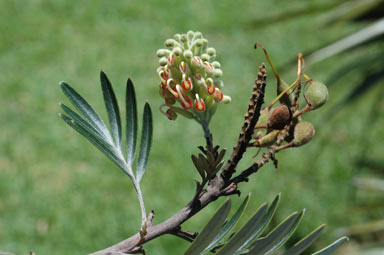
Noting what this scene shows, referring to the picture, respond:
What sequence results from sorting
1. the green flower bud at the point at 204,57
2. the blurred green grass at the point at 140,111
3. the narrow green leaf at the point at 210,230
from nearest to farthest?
the narrow green leaf at the point at 210,230 < the green flower bud at the point at 204,57 < the blurred green grass at the point at 140,111

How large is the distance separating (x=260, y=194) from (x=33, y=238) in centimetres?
126

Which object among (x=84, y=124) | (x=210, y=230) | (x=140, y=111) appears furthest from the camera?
(x=140, y=111)

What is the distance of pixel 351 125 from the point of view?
353 centimetres

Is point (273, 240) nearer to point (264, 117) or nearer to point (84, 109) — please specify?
point (264, 117)

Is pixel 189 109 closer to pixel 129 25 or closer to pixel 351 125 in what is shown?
pixel 351 125

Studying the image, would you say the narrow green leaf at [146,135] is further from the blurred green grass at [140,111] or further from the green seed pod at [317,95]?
the blurred green grass at [140,111]

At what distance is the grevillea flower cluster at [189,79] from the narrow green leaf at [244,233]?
4.5 inches

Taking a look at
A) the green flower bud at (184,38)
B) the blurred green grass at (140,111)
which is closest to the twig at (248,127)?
the green flower bud at (184,38)

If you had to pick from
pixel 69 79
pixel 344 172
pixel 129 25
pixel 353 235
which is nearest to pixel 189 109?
pixel 353 235

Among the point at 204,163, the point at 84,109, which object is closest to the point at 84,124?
the point at 84,109

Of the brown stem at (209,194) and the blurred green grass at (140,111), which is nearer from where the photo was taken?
the brown stem at (209,194)

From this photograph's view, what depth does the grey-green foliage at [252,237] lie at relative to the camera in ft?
1.16

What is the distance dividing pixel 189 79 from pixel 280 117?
3.3 inches

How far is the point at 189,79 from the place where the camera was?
0.43 metres
